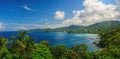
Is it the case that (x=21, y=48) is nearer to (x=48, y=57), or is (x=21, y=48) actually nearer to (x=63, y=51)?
(x=48, y=57)

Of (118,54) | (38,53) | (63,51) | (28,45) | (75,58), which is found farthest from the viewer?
(63,51)

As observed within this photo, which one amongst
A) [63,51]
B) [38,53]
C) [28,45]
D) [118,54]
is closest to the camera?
[38,53]

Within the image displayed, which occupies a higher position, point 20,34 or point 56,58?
point 20,34

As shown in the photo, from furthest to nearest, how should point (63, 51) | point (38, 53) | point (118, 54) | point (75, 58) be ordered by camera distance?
point (63, 51) → point (75, 58) → point (118, 54) → point (38, 53)

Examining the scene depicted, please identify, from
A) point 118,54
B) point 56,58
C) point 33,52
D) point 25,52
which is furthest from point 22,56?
point 118,54

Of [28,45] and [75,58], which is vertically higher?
[28,45]

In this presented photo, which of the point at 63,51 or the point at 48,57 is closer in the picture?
the point at 48,57

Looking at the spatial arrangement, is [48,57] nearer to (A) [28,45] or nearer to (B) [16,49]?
(A) [28,45]

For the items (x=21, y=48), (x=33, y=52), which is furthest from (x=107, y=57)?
(x=21, y=48)

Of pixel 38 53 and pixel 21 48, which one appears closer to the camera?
pixel 38 53
